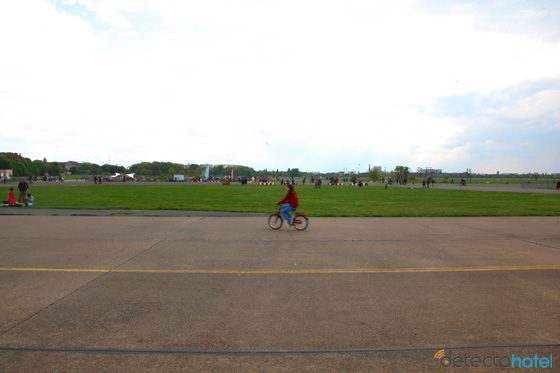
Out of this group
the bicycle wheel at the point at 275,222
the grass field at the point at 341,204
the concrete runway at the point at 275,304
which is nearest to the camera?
the concrete runway at the point at 275,304

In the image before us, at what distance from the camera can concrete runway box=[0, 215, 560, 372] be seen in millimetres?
3725

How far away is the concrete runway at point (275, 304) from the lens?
372 centimetres

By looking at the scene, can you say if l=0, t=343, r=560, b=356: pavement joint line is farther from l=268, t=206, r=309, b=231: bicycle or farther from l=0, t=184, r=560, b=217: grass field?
l=0, t=184, r=560, b=217: grass field

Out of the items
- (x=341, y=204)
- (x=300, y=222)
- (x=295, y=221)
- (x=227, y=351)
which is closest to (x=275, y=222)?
(x=295, y=221)

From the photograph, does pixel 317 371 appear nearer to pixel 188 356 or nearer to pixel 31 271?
pixel 188 356

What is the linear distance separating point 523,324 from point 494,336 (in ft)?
2.17

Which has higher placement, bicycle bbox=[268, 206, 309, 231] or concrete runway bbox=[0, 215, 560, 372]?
bicycle bbox=[268, 206, 309, 231]

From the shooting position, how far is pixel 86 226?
1262cm

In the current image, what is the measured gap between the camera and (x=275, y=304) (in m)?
5.20

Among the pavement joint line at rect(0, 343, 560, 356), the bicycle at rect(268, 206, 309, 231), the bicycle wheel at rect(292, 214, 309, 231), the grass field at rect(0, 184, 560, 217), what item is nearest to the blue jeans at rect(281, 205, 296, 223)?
the bicycle at rect(268, 206, 309, 231)

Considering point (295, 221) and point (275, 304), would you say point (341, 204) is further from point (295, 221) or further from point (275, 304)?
point (275, 304)

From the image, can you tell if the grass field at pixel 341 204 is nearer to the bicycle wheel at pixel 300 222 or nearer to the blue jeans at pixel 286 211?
the bicycle wheel at pixel 300 222

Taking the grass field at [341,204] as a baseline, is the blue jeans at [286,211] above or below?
above

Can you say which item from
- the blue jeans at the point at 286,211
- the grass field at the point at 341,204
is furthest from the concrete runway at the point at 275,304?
the grass field at the point at 341,204
